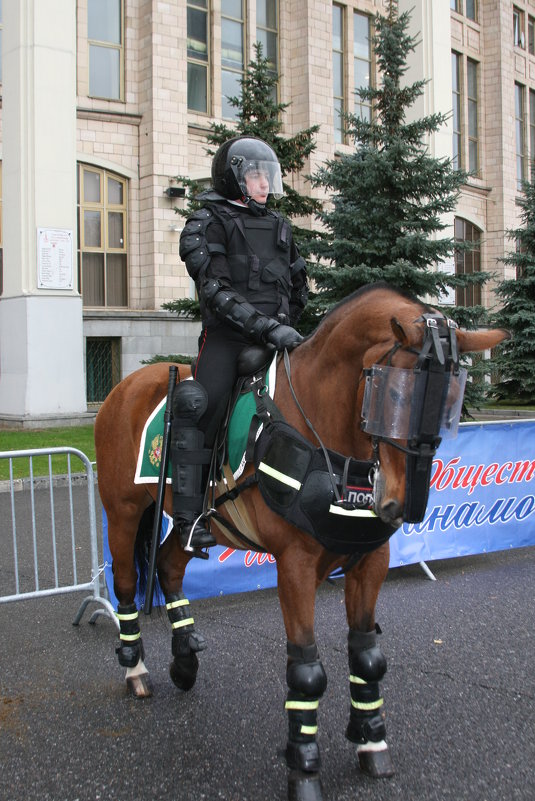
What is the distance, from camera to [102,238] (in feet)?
79.4

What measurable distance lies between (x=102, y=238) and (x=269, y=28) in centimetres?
1004

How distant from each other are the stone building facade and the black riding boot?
46.2ft

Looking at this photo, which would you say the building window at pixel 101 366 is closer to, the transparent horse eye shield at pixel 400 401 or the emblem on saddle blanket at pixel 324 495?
the emblem on saddle blanket at pixel 324 495

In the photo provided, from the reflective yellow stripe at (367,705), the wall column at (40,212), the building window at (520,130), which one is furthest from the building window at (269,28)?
the reflective yellow stripe at (367,705)

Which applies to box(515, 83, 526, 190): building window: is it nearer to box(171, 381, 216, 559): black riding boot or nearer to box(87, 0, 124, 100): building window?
box(87, 0, 124, 100): building window

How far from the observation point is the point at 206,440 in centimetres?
409

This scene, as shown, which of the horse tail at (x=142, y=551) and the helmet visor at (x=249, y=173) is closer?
the helmet visor at (x=249, y=173)

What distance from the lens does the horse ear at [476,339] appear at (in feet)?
10.2

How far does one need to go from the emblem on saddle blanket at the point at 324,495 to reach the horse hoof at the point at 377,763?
0.95m

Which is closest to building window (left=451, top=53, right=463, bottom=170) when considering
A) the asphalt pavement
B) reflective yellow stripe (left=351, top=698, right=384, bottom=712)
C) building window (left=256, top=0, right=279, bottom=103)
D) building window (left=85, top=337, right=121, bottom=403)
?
building window (left=256, top=0, right=279, bottom=103)

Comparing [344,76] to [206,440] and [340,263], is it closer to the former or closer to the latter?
[340,263]

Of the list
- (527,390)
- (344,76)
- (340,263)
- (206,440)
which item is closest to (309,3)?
(344,76)

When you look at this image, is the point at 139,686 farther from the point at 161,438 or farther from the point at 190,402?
the point at 190,402

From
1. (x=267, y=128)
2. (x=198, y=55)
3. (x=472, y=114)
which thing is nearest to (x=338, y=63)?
(x=198, y=55)
